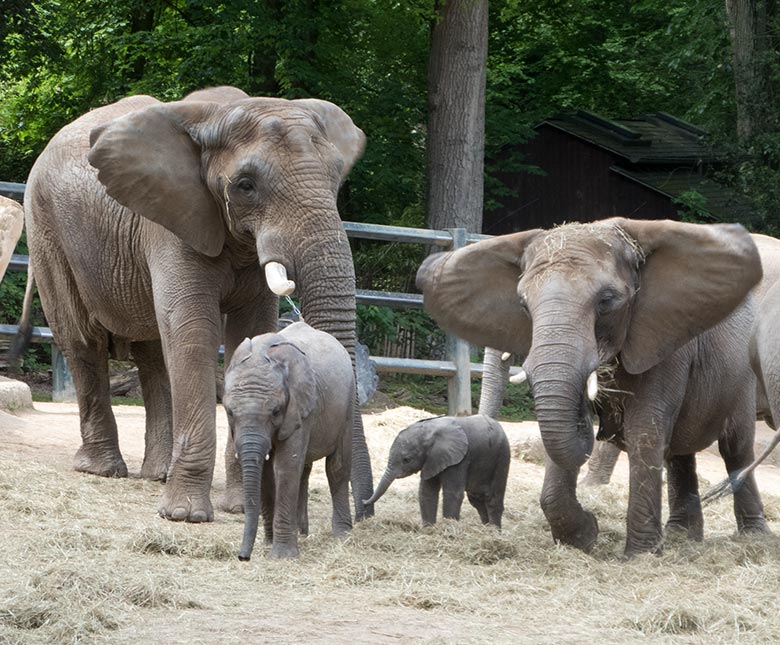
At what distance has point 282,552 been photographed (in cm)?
675

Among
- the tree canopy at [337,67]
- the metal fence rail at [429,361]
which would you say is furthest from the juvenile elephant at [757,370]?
the tree canopy at [337,67]

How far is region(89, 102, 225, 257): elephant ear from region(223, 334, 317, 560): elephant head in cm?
143

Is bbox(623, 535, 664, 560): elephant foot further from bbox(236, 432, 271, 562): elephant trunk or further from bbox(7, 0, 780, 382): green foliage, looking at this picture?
bbox(7, 0, 780, 382): green foliage

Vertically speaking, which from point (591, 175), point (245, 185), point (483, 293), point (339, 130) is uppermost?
point (339, 130)

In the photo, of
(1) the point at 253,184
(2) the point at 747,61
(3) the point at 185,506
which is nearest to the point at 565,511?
(3) the point at 185,506

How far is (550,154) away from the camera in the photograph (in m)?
27.1

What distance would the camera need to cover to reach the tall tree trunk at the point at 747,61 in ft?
66.9

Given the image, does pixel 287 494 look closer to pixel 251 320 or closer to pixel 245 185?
pixel 245 185

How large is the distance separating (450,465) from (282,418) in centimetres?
172

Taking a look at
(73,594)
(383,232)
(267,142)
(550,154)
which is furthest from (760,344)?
(550,154)

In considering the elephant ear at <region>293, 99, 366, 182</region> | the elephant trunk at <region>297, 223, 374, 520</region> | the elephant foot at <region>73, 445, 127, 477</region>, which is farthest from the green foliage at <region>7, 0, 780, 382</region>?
the elephant trunk at <region>297, 223, 374, 520</region>

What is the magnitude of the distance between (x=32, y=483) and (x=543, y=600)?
365 centimetres

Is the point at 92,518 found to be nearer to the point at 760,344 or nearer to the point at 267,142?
the point at 267,142

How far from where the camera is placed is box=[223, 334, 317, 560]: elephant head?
6645mm
